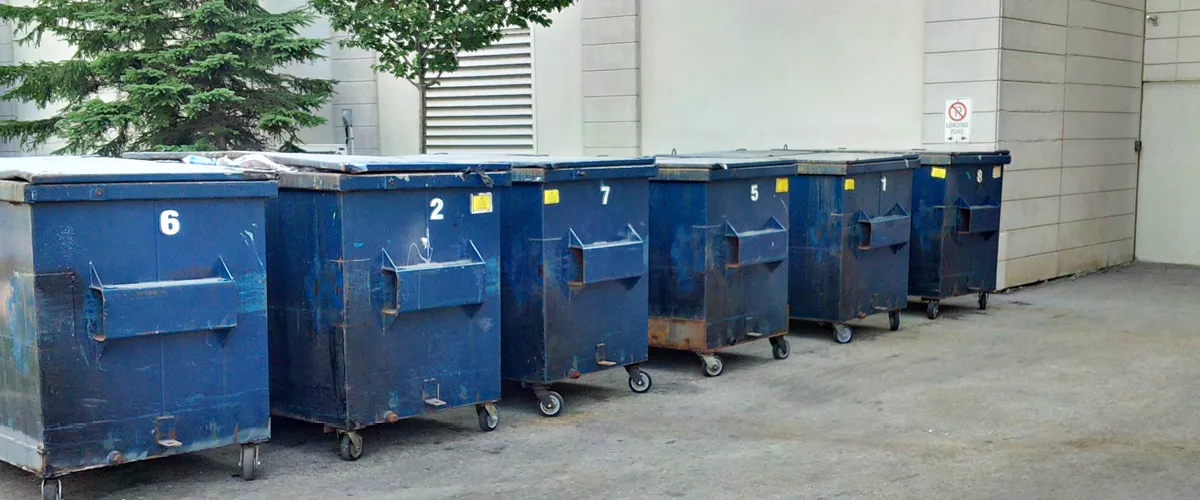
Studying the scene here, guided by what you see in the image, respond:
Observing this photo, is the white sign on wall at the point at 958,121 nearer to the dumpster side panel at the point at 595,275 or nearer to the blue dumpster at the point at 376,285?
the dumpster side panel at the point at 595,275

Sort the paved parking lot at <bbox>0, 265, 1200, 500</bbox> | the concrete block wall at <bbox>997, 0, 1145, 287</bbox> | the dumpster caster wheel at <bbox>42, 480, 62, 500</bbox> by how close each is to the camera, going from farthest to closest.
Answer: the concrete block wall at <bbox>997, 0, 1145, 287</bbox>
the paved parking lot at <bbox>0, 265, 1200, 500</bbox>
the dumpster caster wheel at <bbox>42, 480, 62, 500</bbox>

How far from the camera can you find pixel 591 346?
790 cm

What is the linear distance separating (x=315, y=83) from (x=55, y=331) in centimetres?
1105

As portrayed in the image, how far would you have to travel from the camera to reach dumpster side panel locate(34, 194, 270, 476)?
18.2ft

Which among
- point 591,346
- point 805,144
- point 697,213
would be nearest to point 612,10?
point 805,144

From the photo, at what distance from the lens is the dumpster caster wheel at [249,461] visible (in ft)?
20.5

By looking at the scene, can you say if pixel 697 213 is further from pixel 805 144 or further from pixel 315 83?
pixel 315 83

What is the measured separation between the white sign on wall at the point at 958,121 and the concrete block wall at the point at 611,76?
155 inches

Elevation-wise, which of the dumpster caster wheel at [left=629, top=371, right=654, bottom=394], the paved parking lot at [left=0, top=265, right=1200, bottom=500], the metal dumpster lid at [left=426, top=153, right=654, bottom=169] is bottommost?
the paved parking lot at [left=0, top=265, right=1200, bottom=500]

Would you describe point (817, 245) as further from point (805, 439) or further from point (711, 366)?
point (805, 439)


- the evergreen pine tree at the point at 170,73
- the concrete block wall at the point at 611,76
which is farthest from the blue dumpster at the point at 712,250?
the evergreen pine tree at the point at 170,73

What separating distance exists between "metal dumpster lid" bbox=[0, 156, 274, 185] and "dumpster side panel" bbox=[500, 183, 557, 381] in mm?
1649

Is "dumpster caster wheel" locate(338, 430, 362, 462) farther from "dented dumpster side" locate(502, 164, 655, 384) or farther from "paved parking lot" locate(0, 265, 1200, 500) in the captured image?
"dented dumpster side" locate(502, 164, 655, 384)

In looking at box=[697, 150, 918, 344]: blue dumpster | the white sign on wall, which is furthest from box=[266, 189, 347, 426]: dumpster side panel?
the white sign on wall
